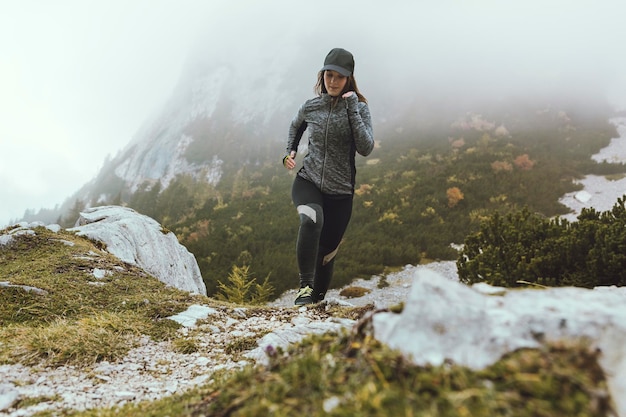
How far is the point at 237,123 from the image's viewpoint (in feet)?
217

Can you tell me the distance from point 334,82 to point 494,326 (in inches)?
146

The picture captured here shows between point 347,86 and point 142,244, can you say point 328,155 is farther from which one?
point 142,244

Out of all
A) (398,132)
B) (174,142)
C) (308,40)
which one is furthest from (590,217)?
(308,40)

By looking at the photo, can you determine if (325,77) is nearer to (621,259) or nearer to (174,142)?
(621,259)

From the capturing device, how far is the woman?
14.2 feet

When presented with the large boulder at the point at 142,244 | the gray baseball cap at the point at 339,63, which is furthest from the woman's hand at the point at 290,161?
the large boulder at the point at 142,244

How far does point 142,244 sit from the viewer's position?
829cm

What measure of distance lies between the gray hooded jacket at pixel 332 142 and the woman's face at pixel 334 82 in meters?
0.09

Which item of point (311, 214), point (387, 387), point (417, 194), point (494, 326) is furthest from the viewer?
point (417, 194)

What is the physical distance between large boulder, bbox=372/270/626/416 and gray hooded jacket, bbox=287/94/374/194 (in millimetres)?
3298

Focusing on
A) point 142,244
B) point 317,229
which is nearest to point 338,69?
point 317,229

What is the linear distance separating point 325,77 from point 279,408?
12.9ft

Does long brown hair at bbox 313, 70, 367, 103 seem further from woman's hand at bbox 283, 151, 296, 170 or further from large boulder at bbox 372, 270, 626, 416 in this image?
large boulder at bbox 372, 270, 626, 416

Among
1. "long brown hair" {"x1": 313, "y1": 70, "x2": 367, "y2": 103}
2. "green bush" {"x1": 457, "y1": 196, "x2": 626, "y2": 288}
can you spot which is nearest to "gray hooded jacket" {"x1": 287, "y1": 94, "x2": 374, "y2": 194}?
"long brown hair" {"x1": 313, "y1": 70, "x2": 367, "y2": 103}
